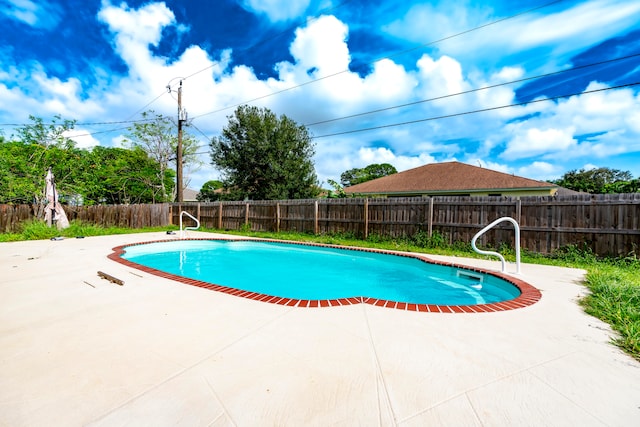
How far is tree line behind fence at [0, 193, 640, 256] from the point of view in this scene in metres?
6.28

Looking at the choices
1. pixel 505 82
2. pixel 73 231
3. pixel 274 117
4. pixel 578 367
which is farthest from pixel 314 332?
pixel 274 117

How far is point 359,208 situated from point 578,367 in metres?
8.34

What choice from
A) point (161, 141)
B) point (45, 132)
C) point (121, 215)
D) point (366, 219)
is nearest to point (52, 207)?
point (121, 215)

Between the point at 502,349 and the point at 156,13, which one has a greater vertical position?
the point at 156,13

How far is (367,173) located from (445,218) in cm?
3918

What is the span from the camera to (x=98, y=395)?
1670mm


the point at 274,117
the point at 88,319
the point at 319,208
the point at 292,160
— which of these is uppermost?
the point at 274,117

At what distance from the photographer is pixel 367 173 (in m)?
46.8

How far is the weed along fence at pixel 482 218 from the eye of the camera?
6.22 meters

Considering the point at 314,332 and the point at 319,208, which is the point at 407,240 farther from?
the point at 314,332

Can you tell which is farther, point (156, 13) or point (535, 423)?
point (156, 13)

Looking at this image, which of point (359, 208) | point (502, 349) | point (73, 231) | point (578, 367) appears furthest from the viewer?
point (73, 231)

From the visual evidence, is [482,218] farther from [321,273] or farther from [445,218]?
[321,273]

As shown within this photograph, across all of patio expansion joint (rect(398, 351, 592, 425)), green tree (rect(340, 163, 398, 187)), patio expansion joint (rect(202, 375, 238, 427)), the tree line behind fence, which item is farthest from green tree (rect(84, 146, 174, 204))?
green tree (rect(340, 163, 398, 187))
